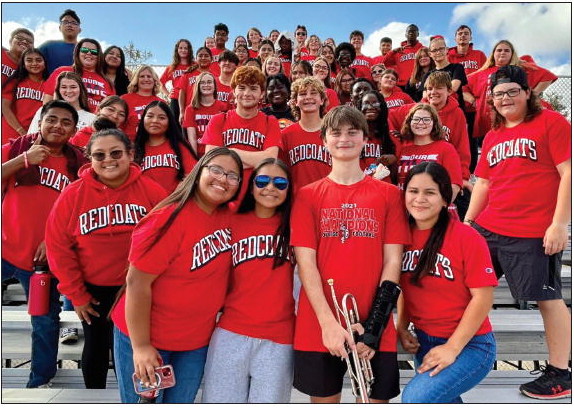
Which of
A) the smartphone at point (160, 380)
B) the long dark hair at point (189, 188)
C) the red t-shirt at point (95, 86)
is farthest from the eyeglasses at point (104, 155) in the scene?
the red t-shirt at point (95, 86)

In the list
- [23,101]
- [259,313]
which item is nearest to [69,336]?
[259,313]

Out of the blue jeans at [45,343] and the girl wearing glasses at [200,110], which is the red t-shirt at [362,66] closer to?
the girl wearing glasses at [200,110]

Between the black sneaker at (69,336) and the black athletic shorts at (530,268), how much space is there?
3.21 meters

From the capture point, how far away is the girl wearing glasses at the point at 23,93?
5176 mm

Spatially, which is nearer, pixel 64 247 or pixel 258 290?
pixel 258 290

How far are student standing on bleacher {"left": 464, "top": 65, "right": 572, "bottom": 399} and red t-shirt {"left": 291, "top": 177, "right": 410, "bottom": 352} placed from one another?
1109 mm

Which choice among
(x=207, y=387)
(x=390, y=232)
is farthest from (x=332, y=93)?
(x=207, y=387)

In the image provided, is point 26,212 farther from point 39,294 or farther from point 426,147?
point 426,147

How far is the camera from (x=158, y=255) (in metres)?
2.08

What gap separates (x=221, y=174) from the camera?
2.21 metres

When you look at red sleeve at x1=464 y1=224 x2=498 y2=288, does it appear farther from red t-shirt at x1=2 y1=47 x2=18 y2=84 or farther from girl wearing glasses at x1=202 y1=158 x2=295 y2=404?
red t-shirt at x1=2 y1=47 x2=18 y2=84

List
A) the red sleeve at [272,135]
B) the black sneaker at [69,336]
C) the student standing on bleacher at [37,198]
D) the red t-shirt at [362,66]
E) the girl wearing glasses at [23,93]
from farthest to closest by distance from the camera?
the red t-shirt at [362,66], the girl wearing glasses at [23,93], the red sleeve at [272,135], the black sneaker at [69,336], the student standing on bleacher at [37,198]

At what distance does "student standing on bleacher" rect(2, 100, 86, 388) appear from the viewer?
2.95 m

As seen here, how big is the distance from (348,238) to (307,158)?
53.7 inches
